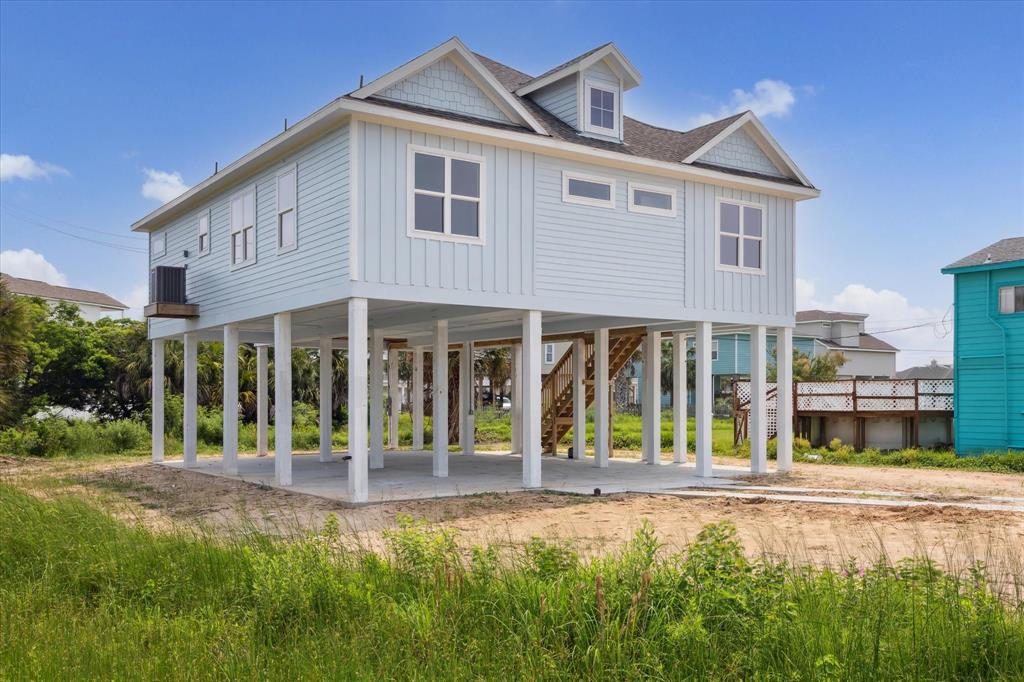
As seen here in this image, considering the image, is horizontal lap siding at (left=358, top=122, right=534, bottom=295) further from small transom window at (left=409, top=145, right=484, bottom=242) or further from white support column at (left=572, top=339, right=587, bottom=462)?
white support column at (left=572, top=339, right=587, bottom=462)

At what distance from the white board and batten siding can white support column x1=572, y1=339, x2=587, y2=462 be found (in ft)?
29.7

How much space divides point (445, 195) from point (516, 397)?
12.0 m

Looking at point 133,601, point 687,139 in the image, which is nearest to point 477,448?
point 687,139

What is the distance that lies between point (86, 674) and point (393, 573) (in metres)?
2.40

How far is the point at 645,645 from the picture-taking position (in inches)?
237

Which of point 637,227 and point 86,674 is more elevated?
point 637,227

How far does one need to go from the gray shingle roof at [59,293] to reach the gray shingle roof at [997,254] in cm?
5221

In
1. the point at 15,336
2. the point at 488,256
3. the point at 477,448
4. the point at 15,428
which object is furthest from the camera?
the point at 477,448

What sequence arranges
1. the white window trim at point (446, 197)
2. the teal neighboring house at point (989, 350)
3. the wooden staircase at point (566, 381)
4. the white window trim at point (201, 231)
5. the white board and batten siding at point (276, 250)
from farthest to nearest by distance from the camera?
the wooden staircase at point (566, 381) < the teal neighboring house at point (989, 350) < the white window trim at point (201, 231) < the white window trim at point (446, 197) < the white board and batten siding at point (276, 250)

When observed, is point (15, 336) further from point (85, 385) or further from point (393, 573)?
point (393, 573)

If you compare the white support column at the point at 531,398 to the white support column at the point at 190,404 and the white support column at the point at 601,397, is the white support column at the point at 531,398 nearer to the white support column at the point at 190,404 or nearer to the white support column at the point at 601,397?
the white support column at the point at 601,397

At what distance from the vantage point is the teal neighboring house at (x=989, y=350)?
24406 mm

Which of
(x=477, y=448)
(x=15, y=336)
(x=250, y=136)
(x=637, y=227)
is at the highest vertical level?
(x=250, y=136)

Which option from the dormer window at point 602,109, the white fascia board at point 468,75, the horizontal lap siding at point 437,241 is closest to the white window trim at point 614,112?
the dormer window at point 602,109
